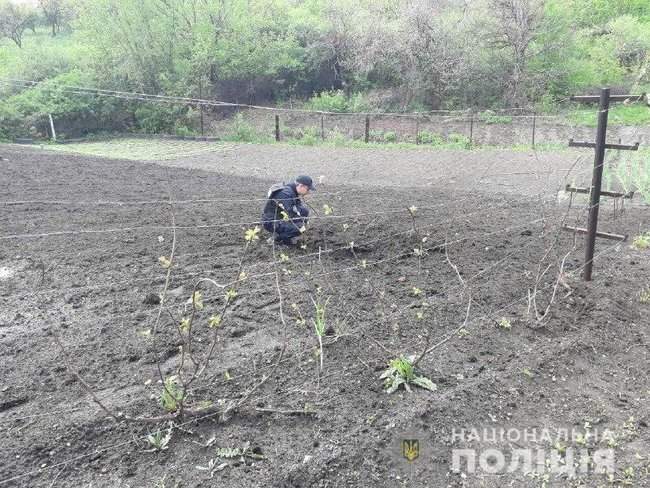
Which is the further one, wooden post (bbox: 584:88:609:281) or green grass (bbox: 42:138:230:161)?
green grass (bbox: 42:138:230:161)

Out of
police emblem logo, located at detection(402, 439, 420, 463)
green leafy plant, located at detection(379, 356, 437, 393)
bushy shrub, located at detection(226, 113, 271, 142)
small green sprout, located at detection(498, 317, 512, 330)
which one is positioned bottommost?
police emblem logo, located at detection(402, 439, 420, 463)

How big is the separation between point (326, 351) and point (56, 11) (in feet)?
191

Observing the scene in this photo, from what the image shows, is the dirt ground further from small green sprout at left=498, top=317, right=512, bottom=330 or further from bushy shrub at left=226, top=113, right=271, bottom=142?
bushy shrub at left=226, top=113, right=271, bottom=142

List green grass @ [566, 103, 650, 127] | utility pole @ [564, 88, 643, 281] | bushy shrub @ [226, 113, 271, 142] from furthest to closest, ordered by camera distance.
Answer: bushy shrub @ [226, 113, 271, 142] → green grass @ [566, 103, 650, 127] → utility pole @ [564, 88, 643, 281]

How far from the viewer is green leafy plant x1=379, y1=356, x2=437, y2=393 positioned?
3.89 metres

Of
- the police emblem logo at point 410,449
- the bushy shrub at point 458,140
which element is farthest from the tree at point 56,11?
the police emblem logo at point 410,449

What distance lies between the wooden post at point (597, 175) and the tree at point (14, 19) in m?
49.0

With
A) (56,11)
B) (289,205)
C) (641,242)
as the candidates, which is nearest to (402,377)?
(289,205)

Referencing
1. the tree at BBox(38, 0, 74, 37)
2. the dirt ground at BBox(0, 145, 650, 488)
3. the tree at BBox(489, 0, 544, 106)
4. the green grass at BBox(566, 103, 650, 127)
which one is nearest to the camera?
the dirt ground at BBox(0, 145, 650, 488)

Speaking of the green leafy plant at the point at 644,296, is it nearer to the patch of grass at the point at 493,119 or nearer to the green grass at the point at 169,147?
the green grass at the point at 169,147

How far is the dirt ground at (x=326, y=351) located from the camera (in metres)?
3.23

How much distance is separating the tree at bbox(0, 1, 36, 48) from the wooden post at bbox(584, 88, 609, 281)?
Answer: 161 ft

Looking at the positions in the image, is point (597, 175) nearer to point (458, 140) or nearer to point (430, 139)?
point (458, 140)

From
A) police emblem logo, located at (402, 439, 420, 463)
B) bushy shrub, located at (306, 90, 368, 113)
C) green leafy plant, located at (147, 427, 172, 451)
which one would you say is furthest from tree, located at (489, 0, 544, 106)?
green leafy plant, located at (147, 427, 172, 451)
